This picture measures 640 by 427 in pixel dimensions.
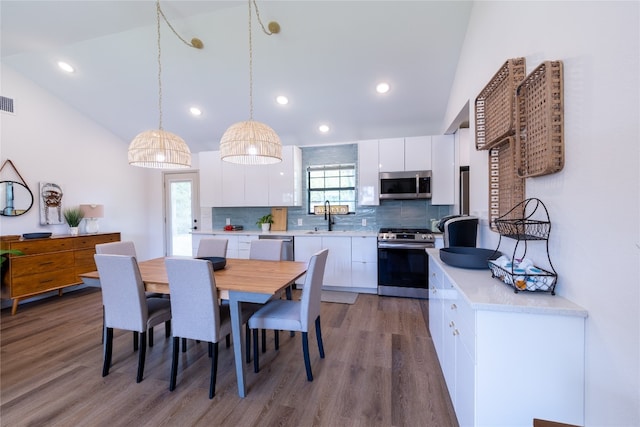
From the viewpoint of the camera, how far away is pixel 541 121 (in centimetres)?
129

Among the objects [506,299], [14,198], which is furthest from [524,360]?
[14,198]

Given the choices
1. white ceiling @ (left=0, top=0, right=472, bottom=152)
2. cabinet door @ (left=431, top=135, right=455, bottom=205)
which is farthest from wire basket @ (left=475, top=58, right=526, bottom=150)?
cabinet door @ (left=431, top=135, right=455, bottom=205)

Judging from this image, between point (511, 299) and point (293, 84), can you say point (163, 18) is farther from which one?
point (511, 299)

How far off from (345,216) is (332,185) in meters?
0.59

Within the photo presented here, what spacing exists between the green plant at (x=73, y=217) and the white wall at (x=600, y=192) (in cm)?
540

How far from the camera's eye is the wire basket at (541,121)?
121 cm

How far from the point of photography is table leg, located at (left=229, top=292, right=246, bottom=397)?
173 centimetres

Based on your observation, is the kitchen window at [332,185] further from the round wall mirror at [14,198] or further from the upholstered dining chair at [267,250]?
the round wall mirror at [14,198]

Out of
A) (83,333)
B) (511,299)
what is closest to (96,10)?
(83,333)

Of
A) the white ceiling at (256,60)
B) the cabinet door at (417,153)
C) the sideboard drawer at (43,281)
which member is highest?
the white ceiling at (256,60)

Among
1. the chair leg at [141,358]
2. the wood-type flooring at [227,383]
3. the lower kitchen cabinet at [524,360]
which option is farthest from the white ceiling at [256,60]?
the chair leg at [141,358]

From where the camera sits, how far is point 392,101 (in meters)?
3.48

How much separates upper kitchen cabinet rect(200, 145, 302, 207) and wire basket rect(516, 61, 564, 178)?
320cm

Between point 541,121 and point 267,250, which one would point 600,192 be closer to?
point 541,121
